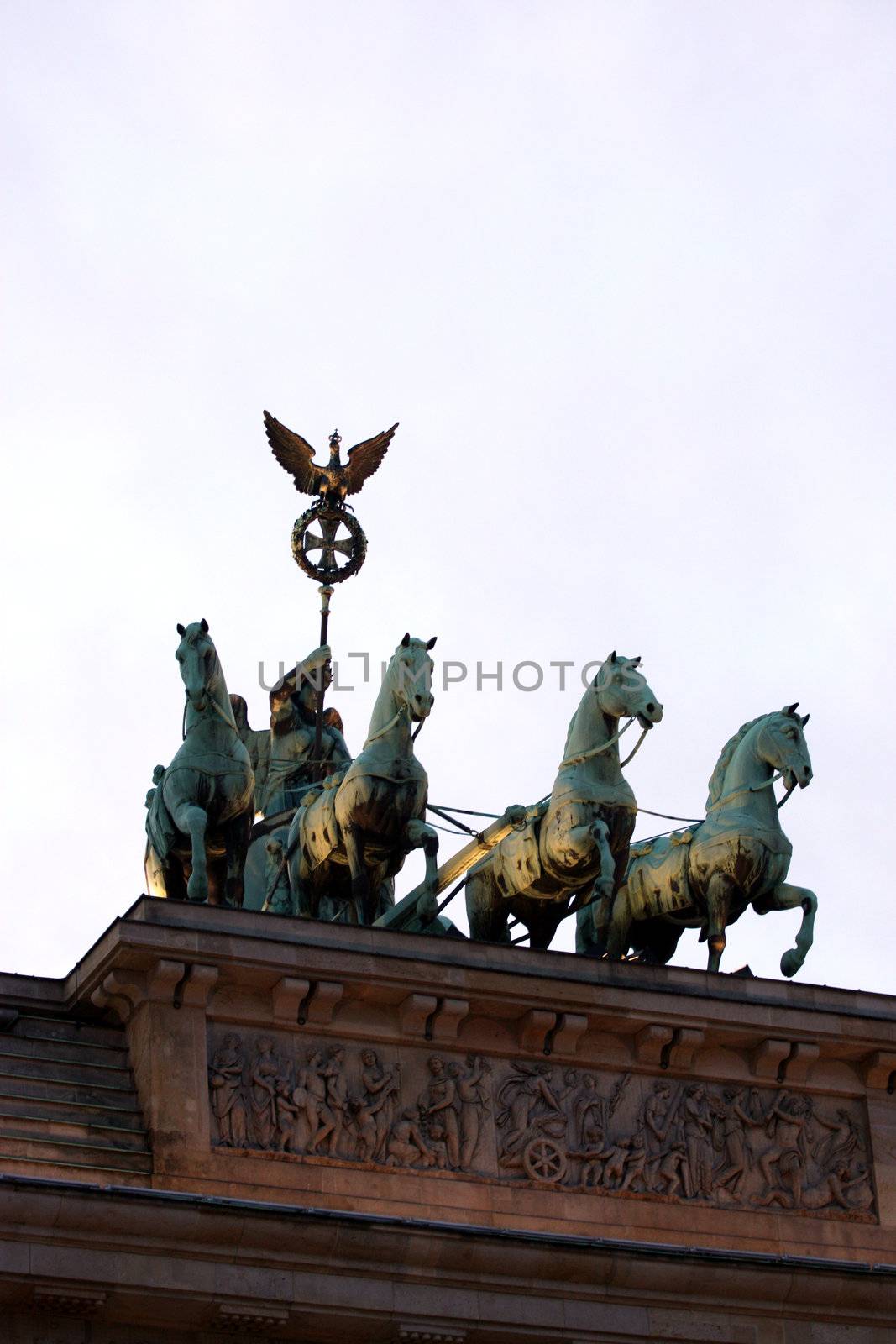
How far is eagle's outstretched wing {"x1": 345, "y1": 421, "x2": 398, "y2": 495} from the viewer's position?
3061 centimetres

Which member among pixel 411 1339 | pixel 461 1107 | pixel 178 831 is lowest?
pixel 411 1339

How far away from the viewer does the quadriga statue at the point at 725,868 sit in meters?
26.3

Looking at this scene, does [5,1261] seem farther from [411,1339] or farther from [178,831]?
[178,831]

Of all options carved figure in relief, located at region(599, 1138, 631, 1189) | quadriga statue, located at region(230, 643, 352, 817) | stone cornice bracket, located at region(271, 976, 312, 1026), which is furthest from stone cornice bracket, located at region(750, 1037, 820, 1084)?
quadriga statue, located at region(230, 643, 352, 817)

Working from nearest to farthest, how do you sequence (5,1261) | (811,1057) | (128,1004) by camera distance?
(5,1261)
(128,1004)
(811,1057)

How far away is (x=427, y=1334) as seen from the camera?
22.8m

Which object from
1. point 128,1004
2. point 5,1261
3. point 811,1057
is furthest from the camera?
point 811,1057

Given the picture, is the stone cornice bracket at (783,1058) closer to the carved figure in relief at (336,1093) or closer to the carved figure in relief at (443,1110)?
the carved figure in relief at (443,1110)

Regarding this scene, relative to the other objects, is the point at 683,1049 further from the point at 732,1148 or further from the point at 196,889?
the point at 196,889

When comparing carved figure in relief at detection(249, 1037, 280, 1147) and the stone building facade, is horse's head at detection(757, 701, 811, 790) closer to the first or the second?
the stone building facade

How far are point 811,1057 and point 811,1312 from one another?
82.1 inches

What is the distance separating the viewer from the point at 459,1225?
75.4 feet

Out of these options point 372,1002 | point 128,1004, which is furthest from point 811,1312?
point 128,1004

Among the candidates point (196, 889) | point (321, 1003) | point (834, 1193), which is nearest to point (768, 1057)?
point (834, 1193)
